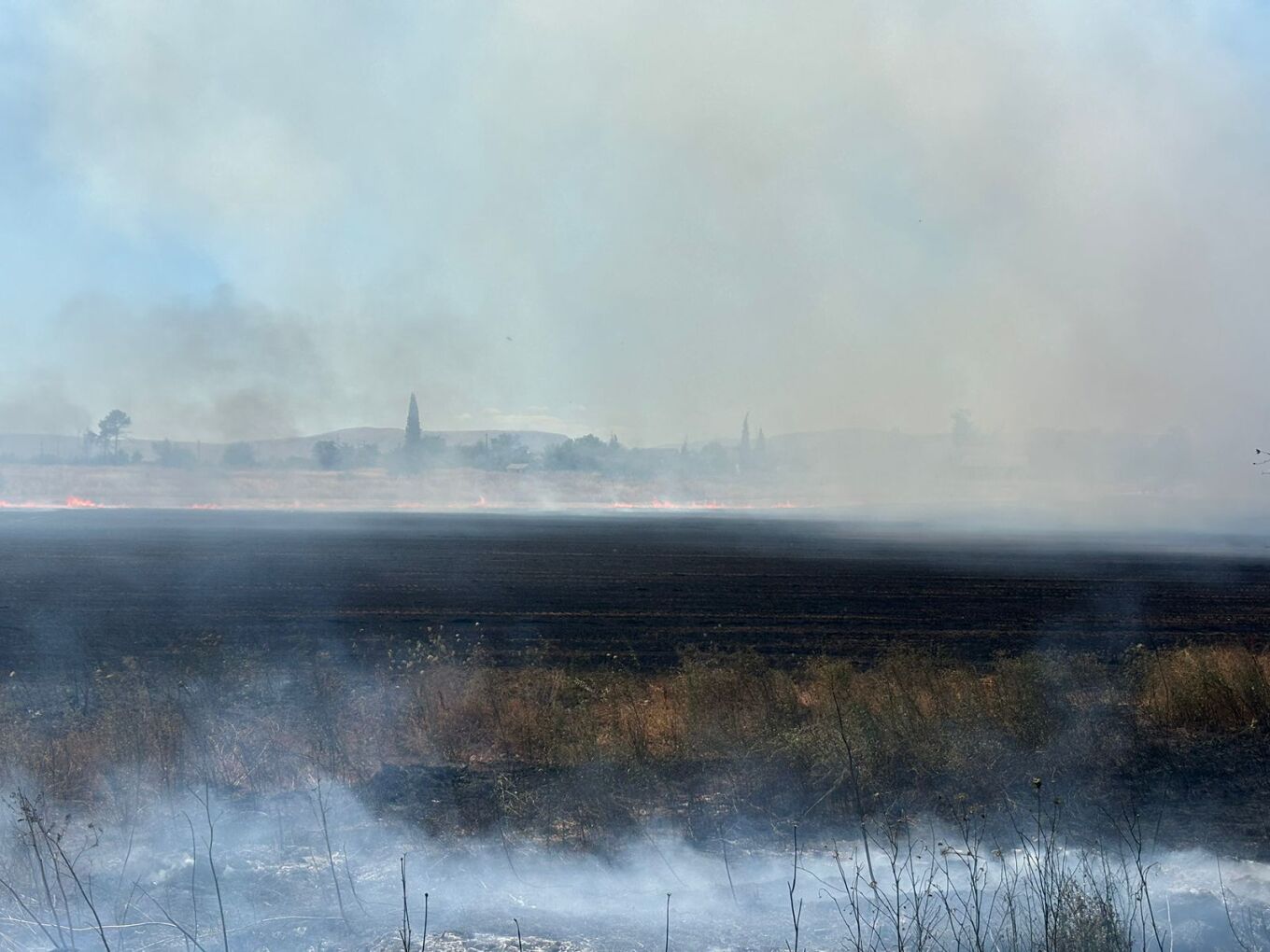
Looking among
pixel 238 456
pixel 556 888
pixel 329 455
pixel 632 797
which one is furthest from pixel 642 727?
pixel 329 455

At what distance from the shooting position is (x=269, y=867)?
10008 millimetres

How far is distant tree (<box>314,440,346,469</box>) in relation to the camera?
17488 centimetres

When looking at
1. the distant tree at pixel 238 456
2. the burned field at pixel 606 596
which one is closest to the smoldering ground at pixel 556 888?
the burned field at pixel 606 596

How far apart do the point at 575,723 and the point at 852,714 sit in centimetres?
377

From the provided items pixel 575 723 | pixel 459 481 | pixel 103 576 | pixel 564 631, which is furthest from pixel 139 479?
pixel 575 723

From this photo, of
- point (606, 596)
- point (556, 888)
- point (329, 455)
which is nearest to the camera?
point (556, 888)

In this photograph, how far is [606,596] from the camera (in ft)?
132

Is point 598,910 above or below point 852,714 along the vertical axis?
below

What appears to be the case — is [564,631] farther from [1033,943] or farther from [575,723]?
[1033,943]

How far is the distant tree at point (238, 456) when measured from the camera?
164 metres

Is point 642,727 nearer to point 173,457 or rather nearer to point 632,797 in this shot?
point 632,797

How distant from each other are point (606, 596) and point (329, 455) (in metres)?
151

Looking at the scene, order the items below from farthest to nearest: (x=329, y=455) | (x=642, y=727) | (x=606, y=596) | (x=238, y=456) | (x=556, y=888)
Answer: (x=329, y=455) < (x=238, y=456) < (x=606, y=596) < (x=642, y=727) < (x=556, y=888)

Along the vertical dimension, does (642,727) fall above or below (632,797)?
above
